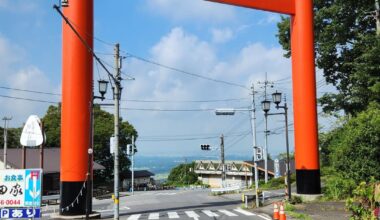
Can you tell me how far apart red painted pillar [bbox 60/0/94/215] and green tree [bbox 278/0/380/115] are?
62.3 ft

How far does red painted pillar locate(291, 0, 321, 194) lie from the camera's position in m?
23.1

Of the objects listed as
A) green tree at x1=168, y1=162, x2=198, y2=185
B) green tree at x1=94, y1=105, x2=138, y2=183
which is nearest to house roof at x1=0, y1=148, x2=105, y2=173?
green tree at x1=94, y1=105, x2=138, y2=183

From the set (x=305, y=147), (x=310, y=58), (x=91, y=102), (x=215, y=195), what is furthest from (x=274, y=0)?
(x=215, y=195)

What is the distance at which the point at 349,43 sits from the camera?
1332 inches

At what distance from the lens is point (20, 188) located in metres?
10.3

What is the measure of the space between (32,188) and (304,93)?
16.5m

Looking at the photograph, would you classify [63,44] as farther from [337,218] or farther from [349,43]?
[349,43]

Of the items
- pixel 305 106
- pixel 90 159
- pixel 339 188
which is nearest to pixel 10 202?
pixel 90 159

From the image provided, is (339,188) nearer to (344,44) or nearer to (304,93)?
(304,93)

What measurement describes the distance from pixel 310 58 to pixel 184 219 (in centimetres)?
1104

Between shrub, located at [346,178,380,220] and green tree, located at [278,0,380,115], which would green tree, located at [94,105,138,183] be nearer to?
A: green tree, located at [278,0,380,115]

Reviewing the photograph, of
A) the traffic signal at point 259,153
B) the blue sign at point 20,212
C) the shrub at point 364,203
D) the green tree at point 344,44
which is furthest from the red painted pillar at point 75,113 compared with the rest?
the green tree at point 344,44

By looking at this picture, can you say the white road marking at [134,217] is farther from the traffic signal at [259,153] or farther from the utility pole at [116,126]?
the traffic signal at [259,153]

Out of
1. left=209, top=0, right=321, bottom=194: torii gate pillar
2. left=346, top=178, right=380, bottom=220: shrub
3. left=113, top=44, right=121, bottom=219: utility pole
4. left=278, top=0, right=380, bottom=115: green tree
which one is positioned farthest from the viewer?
left=278, top=0, right=380, bottom=115: green tree
